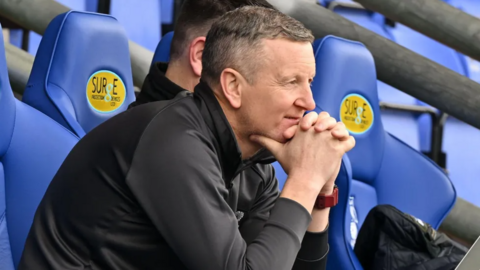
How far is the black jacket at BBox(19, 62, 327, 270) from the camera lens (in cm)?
88

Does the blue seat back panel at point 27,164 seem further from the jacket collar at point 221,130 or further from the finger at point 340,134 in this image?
the finger at point 340,134

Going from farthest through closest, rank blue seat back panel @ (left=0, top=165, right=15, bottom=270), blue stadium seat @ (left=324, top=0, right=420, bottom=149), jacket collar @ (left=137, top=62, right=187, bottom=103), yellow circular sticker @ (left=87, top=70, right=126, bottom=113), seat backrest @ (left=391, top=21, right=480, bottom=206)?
seat backrest @ (left=391, top=21, right=480, bottom=206) → blue stadium seat @ (left=324, top=0, right=420, bottom=149) → yellow circular sticker @ (left=87, top=70, right=126, bottom=113) → jacket collar @ (left=137, top=62, right=187, bottom=103) → blue seat back panel @ (left=0, top=165, right=15, bottom=270)

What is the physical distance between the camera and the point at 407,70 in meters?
2.50


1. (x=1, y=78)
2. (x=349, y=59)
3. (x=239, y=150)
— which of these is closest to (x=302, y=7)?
(x=349, y=59)

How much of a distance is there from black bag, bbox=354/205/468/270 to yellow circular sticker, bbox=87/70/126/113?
678 millimetres

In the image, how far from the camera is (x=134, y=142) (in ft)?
3.03

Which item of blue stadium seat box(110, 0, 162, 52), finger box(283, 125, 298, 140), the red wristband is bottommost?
blue stadium seat box(110, 0, 162, 52)

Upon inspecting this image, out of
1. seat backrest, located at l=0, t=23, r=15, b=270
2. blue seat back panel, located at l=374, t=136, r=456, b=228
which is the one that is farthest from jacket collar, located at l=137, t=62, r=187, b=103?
blue seat back panel, located at l=374, t=136, r=456, b=228

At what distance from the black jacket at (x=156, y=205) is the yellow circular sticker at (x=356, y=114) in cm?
99

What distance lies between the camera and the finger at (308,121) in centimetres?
102

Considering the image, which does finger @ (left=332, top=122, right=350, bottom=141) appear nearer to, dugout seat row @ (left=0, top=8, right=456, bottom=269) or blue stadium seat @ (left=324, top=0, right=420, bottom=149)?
dugout seat row @ (left=0, top=8, right=456, bottom=269)

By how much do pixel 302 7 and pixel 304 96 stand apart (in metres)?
1.54

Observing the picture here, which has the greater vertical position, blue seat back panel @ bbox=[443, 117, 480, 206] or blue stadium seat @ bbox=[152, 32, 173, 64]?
blue stadium seat @ bbox=[152, 32, 173, 64]

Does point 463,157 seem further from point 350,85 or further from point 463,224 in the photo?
point 350,85
